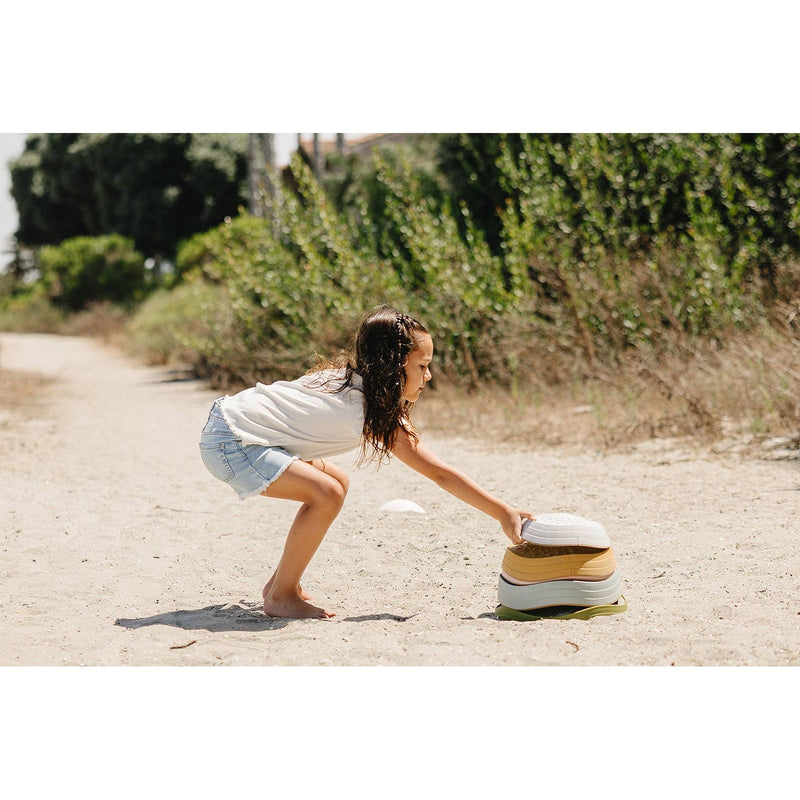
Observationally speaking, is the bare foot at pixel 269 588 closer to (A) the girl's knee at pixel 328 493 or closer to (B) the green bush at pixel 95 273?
(A) the girl's knee at pixel 328 493

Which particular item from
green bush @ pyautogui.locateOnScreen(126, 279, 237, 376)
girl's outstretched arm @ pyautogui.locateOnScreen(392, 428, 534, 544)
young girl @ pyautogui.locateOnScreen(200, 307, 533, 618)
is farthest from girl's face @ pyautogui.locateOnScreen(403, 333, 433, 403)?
green bush @ pyautogui.locateOnScreen(126, 279, 237, 376)

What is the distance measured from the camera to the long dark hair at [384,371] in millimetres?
3592

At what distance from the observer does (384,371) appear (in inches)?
143

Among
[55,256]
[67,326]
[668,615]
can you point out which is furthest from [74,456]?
[55,256]

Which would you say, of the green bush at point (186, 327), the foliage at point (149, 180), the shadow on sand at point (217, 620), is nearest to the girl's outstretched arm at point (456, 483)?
the shadow on sand at point (217, 620)

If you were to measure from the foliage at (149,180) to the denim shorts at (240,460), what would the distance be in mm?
28284

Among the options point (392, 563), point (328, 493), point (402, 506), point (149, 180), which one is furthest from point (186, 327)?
point (149, 180)

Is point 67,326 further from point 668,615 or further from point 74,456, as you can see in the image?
point 668,615

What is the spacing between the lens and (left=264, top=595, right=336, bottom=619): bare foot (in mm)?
3826

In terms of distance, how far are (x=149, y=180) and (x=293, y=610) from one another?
31.4 meters

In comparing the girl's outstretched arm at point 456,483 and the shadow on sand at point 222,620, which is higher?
the girl's outstretched arm at point 456,483

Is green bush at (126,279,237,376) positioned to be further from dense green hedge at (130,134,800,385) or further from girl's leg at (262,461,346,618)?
girl's leg at (262,461,346,618)

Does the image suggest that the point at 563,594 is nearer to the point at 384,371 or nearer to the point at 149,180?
the point at 384,371

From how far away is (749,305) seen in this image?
31.6 ft
